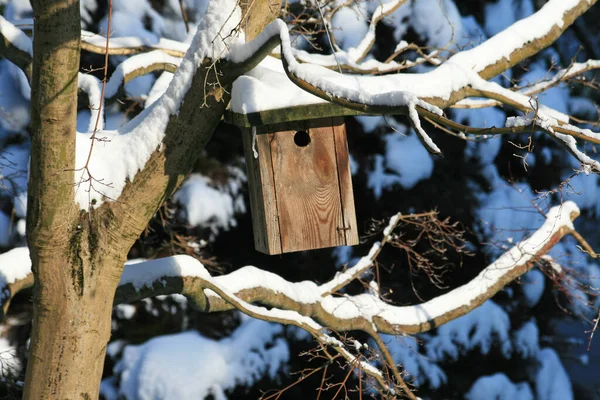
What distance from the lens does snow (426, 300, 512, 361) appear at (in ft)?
18.9

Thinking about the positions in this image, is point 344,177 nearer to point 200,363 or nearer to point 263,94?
point 263,94

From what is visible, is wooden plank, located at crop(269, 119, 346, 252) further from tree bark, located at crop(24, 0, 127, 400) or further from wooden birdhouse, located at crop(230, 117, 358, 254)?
tree bark, located at crop(24, 0, 127, 400)

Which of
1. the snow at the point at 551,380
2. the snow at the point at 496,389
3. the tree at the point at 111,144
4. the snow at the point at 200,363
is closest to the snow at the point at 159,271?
the tree at the point at 111,144

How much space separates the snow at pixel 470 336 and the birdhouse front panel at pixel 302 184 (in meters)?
3.57

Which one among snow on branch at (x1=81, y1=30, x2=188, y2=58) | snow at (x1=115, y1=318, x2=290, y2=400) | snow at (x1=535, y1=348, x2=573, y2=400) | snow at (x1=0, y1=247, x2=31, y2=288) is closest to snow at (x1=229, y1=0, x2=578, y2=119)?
snow at (x1=0, y1=247, x2=31, y2=288)

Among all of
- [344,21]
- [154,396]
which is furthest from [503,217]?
[154,396]

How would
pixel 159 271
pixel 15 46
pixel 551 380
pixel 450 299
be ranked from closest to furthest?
pixel 159 271, pixel 15 46, pixel 450 299, pixel 551 380

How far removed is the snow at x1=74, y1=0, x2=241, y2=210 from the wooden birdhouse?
1.46 feet

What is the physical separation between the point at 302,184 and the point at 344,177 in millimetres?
162

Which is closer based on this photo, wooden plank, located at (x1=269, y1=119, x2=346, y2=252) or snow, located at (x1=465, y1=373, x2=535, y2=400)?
wooden plank, located at (x1=269, y1=119, x2=346, y2=252)

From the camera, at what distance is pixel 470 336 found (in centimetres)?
580

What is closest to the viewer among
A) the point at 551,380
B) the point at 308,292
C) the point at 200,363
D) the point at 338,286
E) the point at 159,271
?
the point at 159,271

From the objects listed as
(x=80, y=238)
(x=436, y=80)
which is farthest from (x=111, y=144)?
(x=436, y=80)

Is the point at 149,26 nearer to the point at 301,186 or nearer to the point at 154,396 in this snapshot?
the point at 154,396
